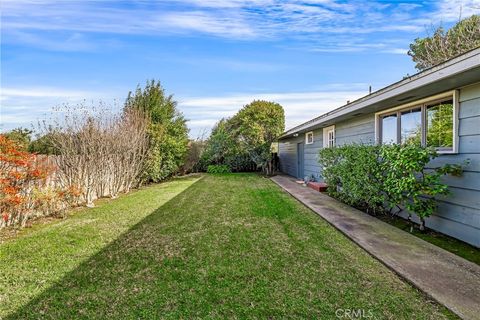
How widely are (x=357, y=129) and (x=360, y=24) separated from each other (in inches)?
146

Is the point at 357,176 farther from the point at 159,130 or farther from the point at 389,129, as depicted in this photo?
the point at 159,130

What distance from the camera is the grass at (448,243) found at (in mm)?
3729

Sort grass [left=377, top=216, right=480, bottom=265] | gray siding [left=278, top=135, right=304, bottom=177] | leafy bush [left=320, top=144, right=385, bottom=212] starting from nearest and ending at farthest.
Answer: grass [left=377, top=216, right=480, bottom=265] → leafy bush [left=320, top=144, right=385, bottom=212] → gray siding [left=278, top=135, right=304, bottom=177]

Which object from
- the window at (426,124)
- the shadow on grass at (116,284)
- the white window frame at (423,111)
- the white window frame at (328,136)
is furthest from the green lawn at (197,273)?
the white window frame at (328,136)

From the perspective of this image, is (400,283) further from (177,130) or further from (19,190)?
(177,130)

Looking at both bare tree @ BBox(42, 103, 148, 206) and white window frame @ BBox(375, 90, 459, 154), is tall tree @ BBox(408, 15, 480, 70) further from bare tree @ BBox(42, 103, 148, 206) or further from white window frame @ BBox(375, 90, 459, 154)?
bare tree @ BBox(42, 103, 148, 206)

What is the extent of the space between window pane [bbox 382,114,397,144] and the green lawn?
2575mm

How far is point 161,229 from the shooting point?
5328 mm

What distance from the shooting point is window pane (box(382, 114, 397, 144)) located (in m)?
6.42

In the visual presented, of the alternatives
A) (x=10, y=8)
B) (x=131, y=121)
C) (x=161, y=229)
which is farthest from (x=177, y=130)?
(x=161, y=229)

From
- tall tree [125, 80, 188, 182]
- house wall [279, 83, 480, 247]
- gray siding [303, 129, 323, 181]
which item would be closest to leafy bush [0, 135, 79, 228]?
tall tree [125, 80, 188, 182]

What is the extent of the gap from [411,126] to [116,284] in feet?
18.9

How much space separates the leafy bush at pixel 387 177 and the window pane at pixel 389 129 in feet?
2.51

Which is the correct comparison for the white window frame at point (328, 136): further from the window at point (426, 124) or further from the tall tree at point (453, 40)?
the tall tree at point (453, 40)
